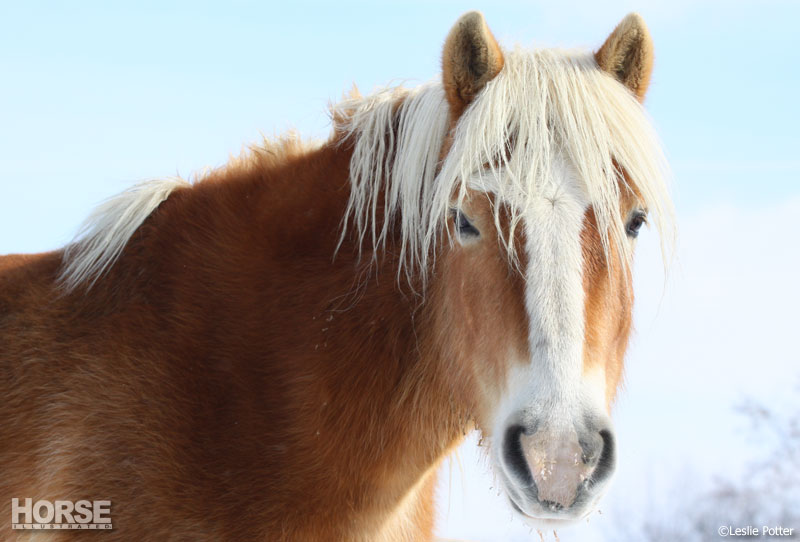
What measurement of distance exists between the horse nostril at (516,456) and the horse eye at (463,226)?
0.79 m

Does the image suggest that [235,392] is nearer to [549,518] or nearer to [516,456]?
[516,456]

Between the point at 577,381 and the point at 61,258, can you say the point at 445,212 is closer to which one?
the point at 577,381

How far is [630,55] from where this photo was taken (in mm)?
3254

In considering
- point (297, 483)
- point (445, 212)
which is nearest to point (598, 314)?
point (445, 212)

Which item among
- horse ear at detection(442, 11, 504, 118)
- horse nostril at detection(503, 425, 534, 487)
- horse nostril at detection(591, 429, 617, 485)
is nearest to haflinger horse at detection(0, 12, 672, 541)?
horse ear at detection(442, 11, 504, 118)

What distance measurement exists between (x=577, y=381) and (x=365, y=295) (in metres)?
1.12

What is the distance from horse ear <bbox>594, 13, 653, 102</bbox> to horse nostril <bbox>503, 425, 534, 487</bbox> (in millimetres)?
1643

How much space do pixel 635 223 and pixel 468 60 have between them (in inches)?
37.7

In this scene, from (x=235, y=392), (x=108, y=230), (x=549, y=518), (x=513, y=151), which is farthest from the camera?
(x=108, y=230)

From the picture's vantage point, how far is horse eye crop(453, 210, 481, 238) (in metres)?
2.93

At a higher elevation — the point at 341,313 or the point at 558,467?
the point at 341,313

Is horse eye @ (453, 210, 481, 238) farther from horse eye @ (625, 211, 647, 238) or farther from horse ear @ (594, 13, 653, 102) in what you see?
horse ear @ (594, 13, 653, 102)

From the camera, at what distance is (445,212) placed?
303 centimetres

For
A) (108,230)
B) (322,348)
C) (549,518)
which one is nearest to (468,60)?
(322,348)
